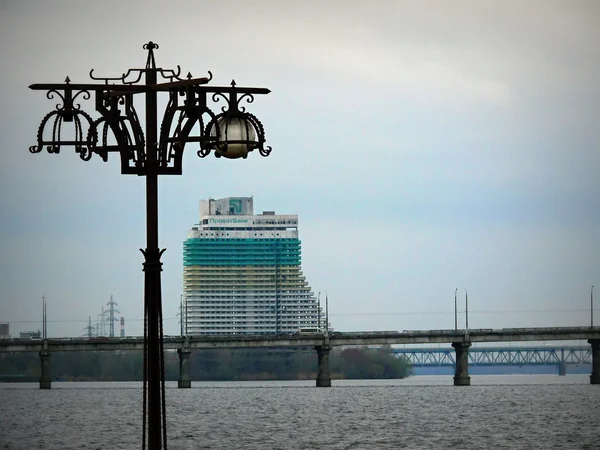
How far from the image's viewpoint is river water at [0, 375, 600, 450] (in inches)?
3211

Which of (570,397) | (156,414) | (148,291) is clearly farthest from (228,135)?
(570,397)

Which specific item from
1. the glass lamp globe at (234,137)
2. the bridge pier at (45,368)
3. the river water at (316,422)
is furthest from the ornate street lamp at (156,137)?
the bridge pier at (45,368)

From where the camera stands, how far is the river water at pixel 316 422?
8156cm

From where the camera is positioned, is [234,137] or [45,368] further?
[45,368]

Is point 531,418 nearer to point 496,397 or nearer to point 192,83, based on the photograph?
point 496,397

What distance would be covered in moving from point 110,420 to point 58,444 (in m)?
32.0

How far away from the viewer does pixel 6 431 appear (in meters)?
96.4

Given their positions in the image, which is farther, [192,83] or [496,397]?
[496,397]

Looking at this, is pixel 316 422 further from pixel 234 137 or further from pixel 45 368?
pixel 45 368

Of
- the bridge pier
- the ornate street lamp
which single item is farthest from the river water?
the ornate street lamp

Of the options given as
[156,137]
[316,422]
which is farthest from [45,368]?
[156,137]

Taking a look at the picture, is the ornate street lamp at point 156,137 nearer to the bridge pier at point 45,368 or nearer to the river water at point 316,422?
the river water at point 316,422

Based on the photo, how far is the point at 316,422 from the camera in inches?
4198

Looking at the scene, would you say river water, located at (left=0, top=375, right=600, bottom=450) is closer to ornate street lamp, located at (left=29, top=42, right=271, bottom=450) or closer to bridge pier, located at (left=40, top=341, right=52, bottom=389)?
bridge pier, located at (left=40, top=341, right=52, bottom=389)
